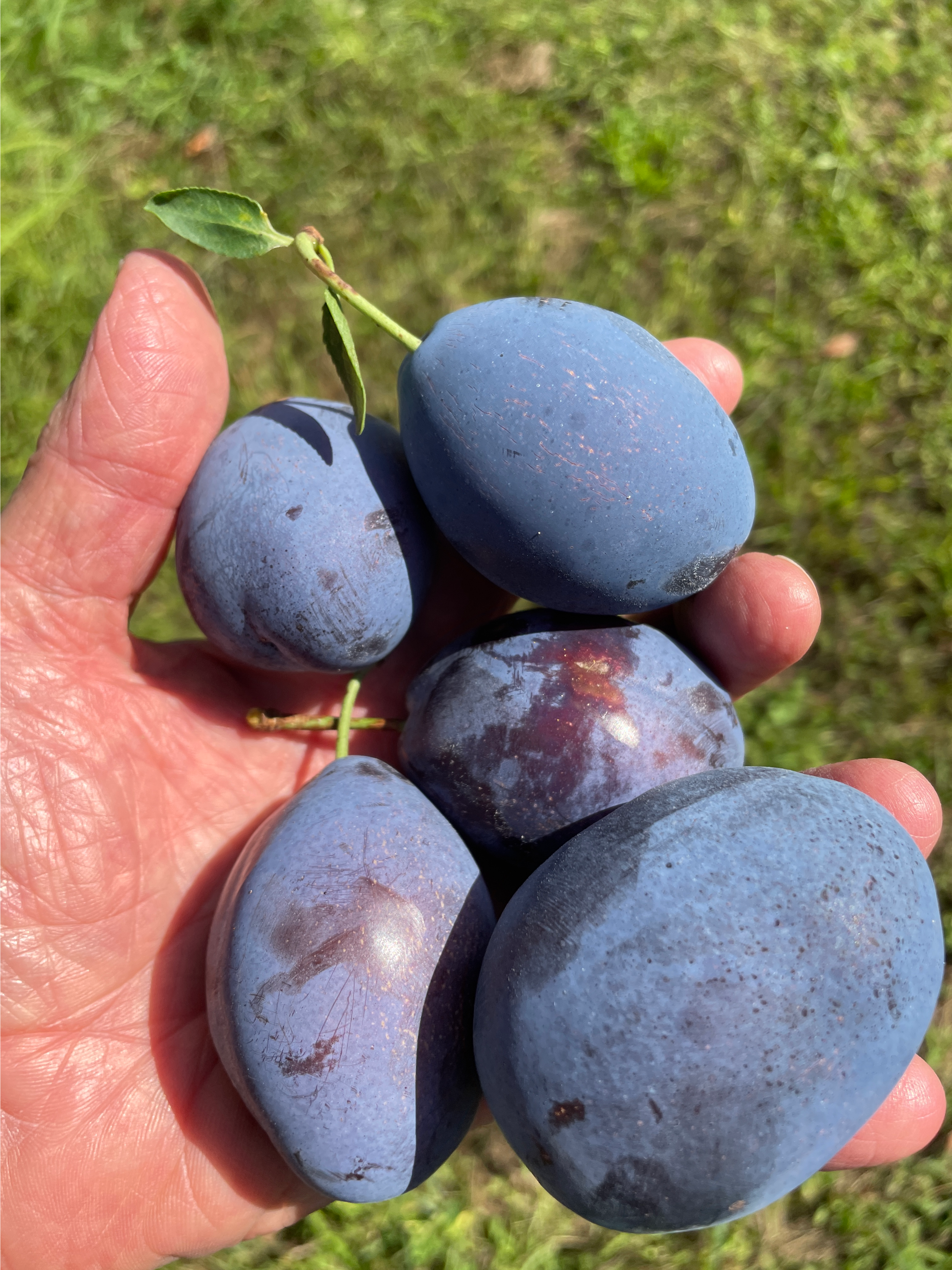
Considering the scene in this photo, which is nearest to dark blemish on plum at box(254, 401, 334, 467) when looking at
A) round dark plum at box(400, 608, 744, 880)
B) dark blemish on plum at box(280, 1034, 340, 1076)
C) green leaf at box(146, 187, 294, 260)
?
green leaf at box(146, 187, 294, 260)

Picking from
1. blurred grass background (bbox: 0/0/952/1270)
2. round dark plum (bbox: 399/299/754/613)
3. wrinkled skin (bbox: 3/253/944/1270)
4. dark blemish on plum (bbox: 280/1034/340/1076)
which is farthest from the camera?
blurred grass background (bbox: 0/0/952/1270)

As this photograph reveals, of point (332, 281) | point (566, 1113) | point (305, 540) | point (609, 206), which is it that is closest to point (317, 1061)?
point (566, 1113)

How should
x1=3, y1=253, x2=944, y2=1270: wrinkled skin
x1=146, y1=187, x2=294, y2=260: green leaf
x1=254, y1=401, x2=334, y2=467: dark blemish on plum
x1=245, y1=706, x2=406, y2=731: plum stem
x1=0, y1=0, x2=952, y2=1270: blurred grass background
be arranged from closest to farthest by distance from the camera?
1. x1=146, y1=187, x2=294, y2=260: green leaf
2. x1=254, y1=401, x2=334, y2=467: dark blemish on plum
3. x1=3, y1=253, x2=944, y2=1270: wrinkled skin
4. x1=245, y1=706, x2=406, y2=731: plum stem
5. x1=0, y1=0, x2=952, y2=1270: blurred grass background

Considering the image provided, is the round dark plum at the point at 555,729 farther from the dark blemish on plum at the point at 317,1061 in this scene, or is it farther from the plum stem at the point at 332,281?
the plum stem at the point at 332,281

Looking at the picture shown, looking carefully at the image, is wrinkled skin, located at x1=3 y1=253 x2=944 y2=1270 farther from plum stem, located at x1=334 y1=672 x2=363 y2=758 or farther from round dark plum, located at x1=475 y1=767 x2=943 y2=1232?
round dark plum, located at x1=475 y1=767 x2=943 y2=1232

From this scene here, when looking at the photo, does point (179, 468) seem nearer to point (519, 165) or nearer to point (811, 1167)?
point (811, 1167)

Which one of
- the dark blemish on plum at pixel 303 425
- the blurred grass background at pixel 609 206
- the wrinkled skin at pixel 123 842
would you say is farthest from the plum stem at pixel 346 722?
the blurred grass background at pixel 609 206
